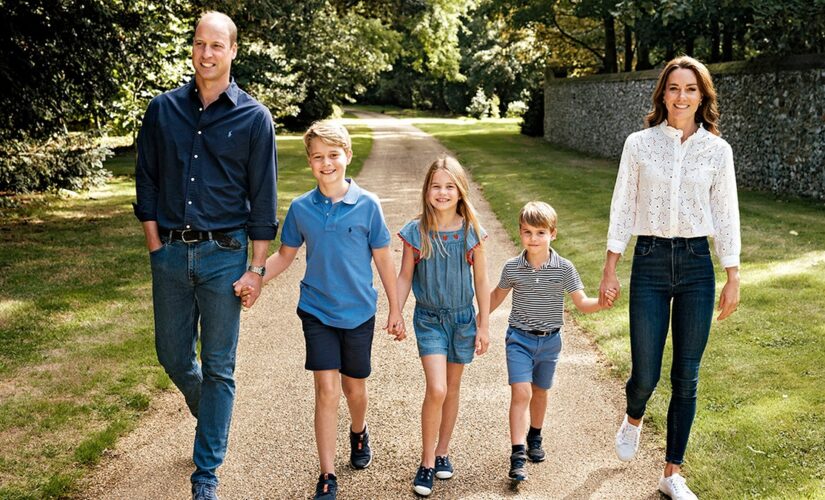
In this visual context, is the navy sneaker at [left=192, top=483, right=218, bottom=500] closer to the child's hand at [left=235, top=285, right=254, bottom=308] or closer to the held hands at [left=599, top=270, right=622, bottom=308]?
the child's hand at [left=235, top=285, right=254, bottom=308]

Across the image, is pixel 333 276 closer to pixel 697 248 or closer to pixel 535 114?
pixel 697 248

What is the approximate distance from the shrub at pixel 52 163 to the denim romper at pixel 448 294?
1167 centimetres

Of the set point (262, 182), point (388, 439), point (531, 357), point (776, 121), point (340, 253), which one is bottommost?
point (388, 439)

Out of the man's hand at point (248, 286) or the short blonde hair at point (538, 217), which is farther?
the short blonde hair at point (538, 217)

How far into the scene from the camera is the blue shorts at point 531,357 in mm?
4352

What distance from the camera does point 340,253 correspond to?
13.3 ft

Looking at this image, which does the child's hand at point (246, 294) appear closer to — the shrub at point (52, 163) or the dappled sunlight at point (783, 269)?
the dappled sunlight at point (783, 269)

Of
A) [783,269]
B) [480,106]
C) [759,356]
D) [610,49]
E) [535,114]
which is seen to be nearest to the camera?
[759,356]

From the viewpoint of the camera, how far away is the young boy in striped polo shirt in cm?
433

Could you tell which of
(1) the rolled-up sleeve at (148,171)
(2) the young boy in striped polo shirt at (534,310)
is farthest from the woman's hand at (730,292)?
(1) the rolled-up sleeve at (148,171)

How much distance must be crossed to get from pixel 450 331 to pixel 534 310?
513 mm

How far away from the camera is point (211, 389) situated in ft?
12.9

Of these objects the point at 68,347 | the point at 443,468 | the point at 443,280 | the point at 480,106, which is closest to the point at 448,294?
the point at 443,280

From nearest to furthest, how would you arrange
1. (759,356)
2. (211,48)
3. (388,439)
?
(211,48)
(388,439)
(759,356)
